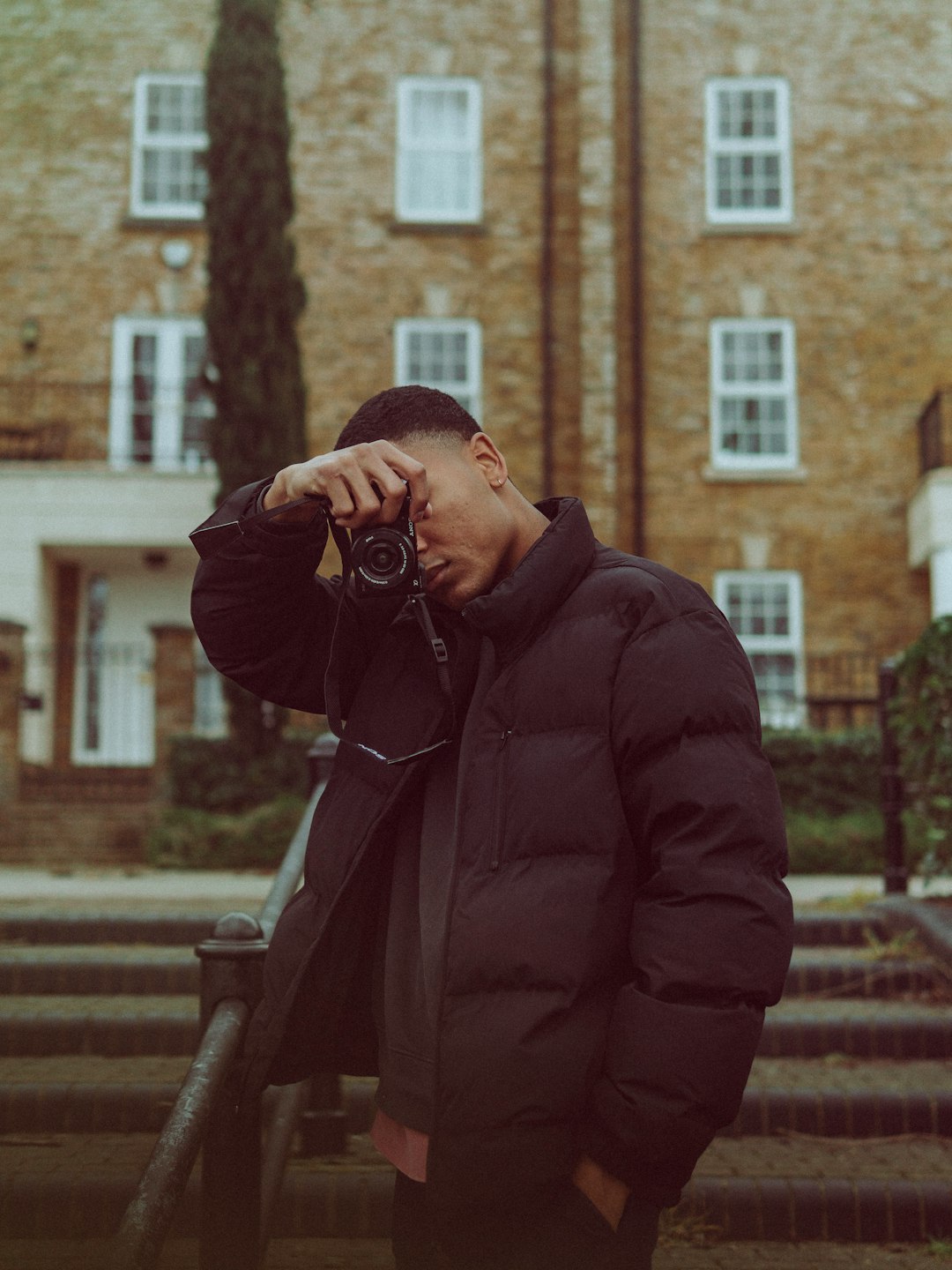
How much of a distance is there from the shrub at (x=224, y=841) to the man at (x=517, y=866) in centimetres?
885

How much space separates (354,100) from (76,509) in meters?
6.15

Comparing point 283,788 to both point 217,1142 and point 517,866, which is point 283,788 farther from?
point 517,866

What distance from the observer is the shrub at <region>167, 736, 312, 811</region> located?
38.2 feet

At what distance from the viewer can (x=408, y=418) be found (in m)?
1.97

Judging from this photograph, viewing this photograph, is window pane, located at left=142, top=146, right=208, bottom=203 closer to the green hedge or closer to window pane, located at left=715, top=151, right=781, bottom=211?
window pane, located at left=715, top=151, right=781, bottom=211

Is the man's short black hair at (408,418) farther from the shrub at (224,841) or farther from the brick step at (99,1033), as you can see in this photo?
the shrub at (224,841)

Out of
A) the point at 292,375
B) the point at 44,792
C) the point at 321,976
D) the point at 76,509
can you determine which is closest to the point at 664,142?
the point at 292,375

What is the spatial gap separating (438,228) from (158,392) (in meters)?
3.98

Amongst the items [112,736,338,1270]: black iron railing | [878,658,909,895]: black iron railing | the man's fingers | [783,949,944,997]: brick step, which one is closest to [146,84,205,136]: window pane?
[878,658,909,895]: black iron railing

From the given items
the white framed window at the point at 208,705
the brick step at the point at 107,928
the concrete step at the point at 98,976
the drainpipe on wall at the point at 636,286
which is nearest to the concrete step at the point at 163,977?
the concrete step at the point at 98,976

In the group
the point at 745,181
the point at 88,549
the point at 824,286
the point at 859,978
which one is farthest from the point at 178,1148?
the point at 745,181

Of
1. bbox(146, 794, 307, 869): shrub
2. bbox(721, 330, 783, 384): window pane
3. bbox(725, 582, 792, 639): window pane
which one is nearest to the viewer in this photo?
bbox(146, 794, 307, 869): shrub

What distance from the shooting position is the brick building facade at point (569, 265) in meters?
15.5

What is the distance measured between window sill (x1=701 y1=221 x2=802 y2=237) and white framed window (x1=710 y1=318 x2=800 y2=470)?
105cm
